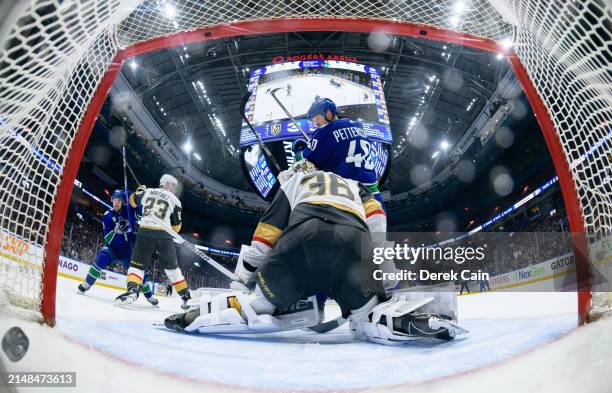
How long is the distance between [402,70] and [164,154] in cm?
862

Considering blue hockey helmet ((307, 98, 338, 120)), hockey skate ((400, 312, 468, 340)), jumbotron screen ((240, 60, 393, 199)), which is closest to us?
hockey skate ((400, 312, 468, 340))

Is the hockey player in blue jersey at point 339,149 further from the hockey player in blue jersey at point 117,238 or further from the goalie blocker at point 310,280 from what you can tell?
the hockey player in blue jersey at point 117,238

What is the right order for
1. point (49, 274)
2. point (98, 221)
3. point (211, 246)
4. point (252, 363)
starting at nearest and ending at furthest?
point (252, 363)
point (49, 274)
point (98, 221)
point (211, 246)

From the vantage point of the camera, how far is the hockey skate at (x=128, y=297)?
9.20ft

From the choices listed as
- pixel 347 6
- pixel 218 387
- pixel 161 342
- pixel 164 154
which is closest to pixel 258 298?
pixel 161 342

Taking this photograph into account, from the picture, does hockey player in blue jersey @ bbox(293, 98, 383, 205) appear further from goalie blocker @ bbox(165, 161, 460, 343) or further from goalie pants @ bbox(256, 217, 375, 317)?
goalie pants @ bbox(256, 217, 375, 317)

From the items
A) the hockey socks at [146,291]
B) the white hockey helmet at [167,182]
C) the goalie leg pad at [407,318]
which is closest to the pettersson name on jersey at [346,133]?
the goalie leg pad at [407,318]

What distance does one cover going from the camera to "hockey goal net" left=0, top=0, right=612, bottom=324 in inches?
35.1

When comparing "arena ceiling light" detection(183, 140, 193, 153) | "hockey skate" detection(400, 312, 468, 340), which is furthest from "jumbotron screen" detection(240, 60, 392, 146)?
"arena ceiling light" detection(183, 140, 193, 153)

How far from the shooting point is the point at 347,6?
1.74 meters

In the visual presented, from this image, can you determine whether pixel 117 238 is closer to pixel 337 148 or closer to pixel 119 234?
pixel 119 234

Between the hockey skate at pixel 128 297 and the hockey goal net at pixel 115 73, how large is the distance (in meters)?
1.85

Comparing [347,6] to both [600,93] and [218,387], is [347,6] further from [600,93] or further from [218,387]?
[218,387]

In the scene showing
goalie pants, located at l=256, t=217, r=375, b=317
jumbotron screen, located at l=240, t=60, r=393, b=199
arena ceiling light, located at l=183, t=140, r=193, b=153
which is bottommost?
goalie pants, located at l=256, t=217, r=375, b=317
